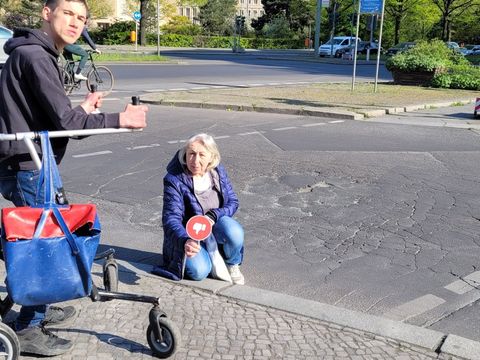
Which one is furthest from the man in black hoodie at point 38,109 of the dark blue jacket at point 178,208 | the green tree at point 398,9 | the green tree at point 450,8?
the green tree at point 398,9

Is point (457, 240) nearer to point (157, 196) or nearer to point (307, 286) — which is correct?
point (307, 286)

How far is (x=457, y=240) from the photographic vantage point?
5.70 meters

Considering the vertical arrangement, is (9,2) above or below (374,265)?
above

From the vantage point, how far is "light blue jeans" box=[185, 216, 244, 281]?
173 inches

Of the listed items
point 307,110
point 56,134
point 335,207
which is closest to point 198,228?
point 56,134

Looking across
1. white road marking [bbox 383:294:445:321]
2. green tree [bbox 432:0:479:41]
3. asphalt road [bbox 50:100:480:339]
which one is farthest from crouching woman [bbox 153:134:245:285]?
green tree [bbox 432:0:479:41]

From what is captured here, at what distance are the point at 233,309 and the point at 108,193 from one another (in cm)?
339

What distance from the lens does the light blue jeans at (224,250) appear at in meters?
4.39

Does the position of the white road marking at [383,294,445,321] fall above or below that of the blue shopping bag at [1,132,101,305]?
below

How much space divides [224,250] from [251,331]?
0.96 m

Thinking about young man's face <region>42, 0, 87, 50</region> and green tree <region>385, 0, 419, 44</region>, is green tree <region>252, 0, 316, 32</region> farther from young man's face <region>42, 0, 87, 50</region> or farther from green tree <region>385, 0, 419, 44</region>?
young man's face <region>42, 0, 87, 50</region>

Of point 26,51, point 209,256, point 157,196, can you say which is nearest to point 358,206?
point 157,196

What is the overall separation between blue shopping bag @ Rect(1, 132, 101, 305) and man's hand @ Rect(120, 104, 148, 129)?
38cm

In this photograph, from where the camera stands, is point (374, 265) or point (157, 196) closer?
point (374, 265)
